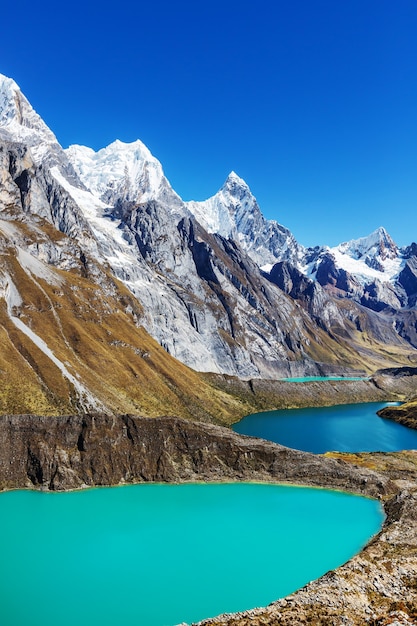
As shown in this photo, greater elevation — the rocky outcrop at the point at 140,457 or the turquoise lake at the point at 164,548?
the rocky outcrop at the point at 140,457

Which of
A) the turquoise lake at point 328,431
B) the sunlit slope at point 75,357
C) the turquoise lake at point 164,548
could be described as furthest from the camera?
the turquoise lake at point 328,431

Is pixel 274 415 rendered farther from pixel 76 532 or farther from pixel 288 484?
pixel 76 532

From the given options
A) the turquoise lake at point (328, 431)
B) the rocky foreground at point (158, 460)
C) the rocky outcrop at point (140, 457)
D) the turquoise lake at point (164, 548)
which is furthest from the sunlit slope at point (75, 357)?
the turquoise lake at point (164, 548)

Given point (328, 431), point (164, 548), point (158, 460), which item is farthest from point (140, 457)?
point (328, 431)

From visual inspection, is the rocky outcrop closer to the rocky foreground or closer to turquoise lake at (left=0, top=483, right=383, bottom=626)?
the rocky foreground

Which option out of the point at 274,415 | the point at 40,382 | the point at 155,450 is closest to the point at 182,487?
the point at 155,450

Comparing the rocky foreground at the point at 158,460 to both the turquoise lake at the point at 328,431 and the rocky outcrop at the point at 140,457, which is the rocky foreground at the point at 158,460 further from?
the turquoise lake at the point at 328,431

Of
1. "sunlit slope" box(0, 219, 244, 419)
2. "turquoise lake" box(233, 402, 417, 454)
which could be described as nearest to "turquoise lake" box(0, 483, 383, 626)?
"sunlit slope" box(0, 219, 244, 419)

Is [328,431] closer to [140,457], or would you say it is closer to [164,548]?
[140,457]
